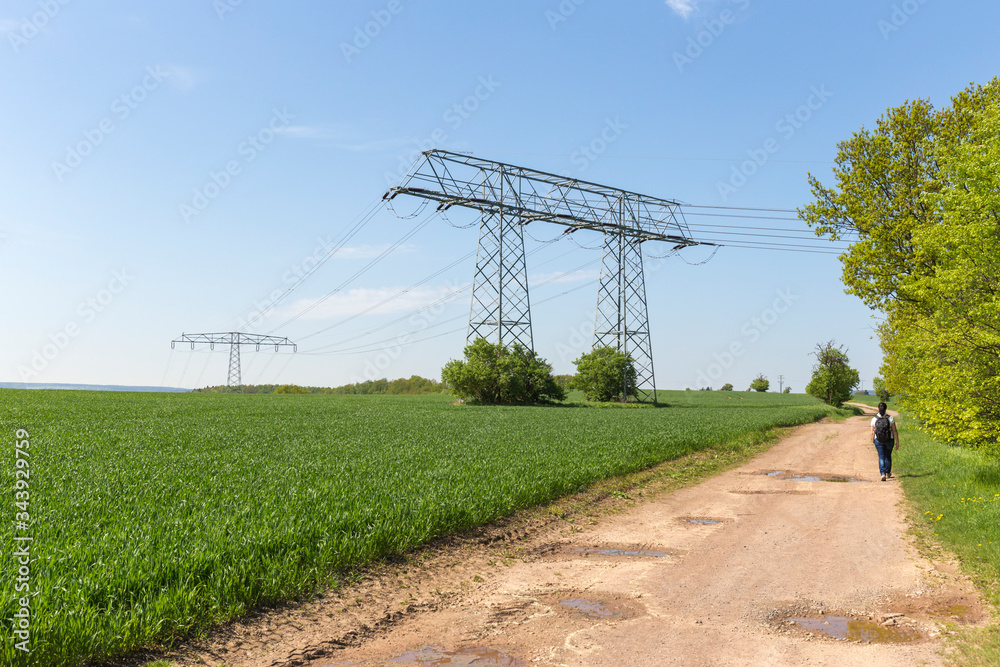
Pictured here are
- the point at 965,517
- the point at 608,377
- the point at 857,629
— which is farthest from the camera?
the point at 608,377

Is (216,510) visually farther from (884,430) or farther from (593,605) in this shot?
(884,430)

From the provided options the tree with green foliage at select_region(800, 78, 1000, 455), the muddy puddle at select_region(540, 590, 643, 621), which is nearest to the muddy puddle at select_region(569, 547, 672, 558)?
the muddy puddle at select_region(540, 590, 643, 621)

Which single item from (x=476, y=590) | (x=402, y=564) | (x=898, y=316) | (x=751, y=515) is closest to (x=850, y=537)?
(x=751, y=515)

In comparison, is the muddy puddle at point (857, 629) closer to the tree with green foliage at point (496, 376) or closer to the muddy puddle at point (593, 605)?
the muddy puddle at point (593, 605)

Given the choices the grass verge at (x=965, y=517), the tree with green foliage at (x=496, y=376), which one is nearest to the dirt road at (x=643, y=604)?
the grass verge at (x=965, y=517)

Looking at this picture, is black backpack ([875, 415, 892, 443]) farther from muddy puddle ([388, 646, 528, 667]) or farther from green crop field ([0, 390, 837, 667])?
muddy puddle ([388, 646, 528, 667])

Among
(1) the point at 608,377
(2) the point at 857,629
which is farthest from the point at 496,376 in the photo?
(2) the point at 857,629

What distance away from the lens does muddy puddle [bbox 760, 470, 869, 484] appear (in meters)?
17.6

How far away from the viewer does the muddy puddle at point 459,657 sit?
590 cm

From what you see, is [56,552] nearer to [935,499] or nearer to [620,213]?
[935,499]

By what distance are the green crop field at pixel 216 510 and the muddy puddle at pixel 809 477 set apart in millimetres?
3745

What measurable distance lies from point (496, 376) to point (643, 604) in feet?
174

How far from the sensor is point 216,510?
30.5ft

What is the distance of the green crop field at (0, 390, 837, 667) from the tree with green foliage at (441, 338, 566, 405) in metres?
37.9
